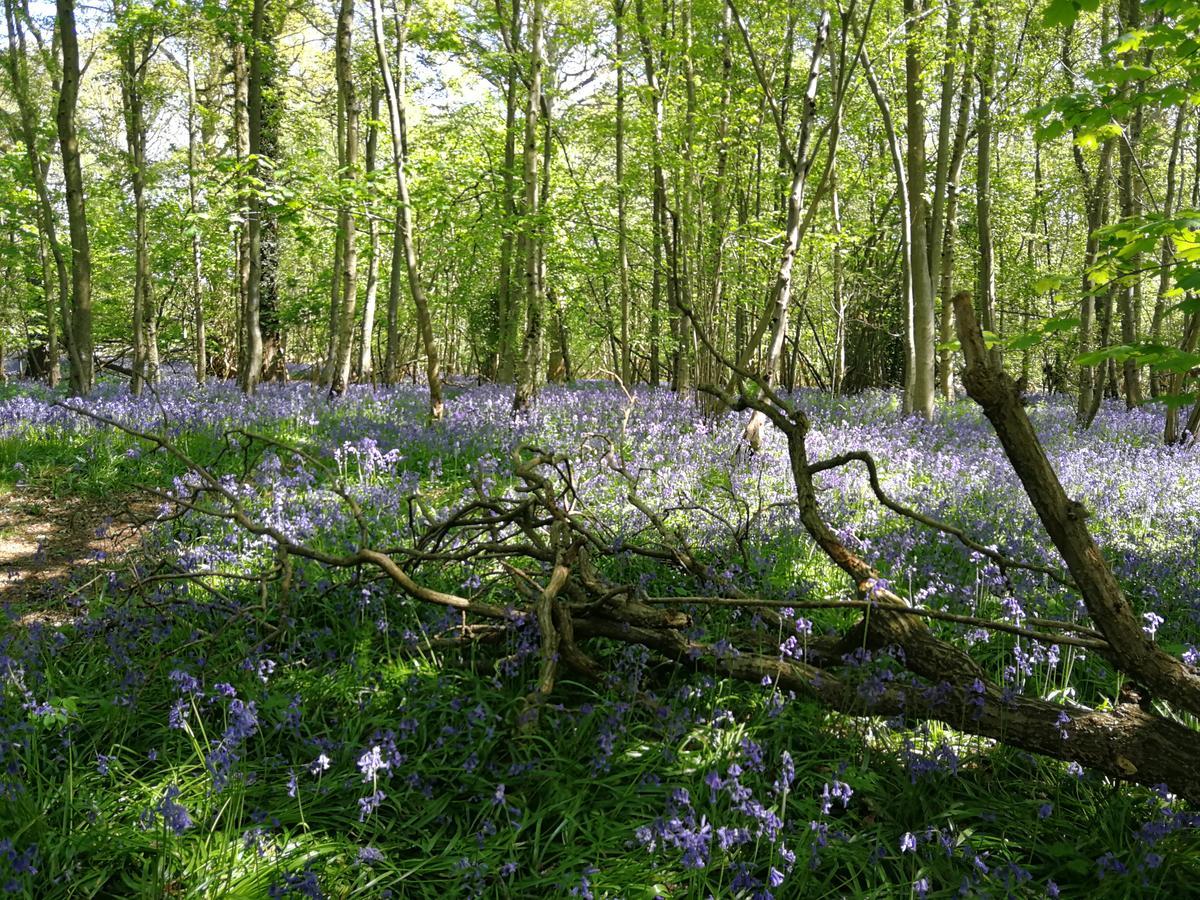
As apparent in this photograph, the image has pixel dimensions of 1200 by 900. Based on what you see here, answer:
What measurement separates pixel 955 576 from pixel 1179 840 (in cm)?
239

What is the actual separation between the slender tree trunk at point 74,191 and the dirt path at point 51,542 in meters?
4.02

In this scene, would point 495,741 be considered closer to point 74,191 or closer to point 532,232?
point 532,232

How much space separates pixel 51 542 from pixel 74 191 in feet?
19.8

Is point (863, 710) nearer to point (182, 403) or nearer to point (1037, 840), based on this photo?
point (1037, 840)

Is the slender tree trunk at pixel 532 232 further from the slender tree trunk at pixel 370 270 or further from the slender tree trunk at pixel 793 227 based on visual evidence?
the slender tree trunk at pixel 370 270

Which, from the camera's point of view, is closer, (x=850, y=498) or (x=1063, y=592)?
(x=1063, y=592)

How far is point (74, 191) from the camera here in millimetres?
9969

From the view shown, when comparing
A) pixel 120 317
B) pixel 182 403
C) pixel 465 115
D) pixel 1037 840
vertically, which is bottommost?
pixel 1037 840

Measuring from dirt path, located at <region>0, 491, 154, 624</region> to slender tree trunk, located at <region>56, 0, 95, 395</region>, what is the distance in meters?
4.02

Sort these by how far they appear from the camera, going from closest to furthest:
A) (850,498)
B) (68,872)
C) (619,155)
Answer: (68,872) → (850,498) → (619,155)

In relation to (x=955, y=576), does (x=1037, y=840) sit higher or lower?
lower

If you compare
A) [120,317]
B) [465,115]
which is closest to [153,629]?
[465,115]

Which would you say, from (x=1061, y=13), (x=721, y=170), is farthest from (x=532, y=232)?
(x=1061, y=13)

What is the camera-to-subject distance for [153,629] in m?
3.75
